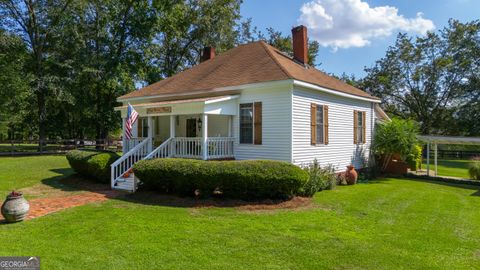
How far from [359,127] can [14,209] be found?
14.3 meters

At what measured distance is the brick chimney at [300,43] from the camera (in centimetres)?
1551

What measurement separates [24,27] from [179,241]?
89.3ft

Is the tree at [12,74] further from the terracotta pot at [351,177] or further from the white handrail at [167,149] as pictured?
the terracotta pot at [351,177]

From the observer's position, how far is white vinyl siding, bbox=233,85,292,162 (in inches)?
450

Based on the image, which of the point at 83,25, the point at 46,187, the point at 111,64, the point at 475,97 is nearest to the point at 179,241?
the point at 46,187

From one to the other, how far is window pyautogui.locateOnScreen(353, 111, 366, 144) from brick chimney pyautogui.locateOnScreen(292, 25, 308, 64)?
12.0 feet

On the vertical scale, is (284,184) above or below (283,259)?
above

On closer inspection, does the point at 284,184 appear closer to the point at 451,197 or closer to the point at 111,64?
the point at 451,197

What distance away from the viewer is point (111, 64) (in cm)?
2692

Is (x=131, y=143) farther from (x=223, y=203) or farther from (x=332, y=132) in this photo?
(x=332, y=132)

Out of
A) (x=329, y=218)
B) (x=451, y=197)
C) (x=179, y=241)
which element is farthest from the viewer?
(x=451, y=197)

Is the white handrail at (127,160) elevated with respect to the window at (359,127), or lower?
lower

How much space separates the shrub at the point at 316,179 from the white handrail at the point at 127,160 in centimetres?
651

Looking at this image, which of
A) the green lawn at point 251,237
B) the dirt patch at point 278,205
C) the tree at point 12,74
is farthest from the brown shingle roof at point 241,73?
the tree at point 12,74
